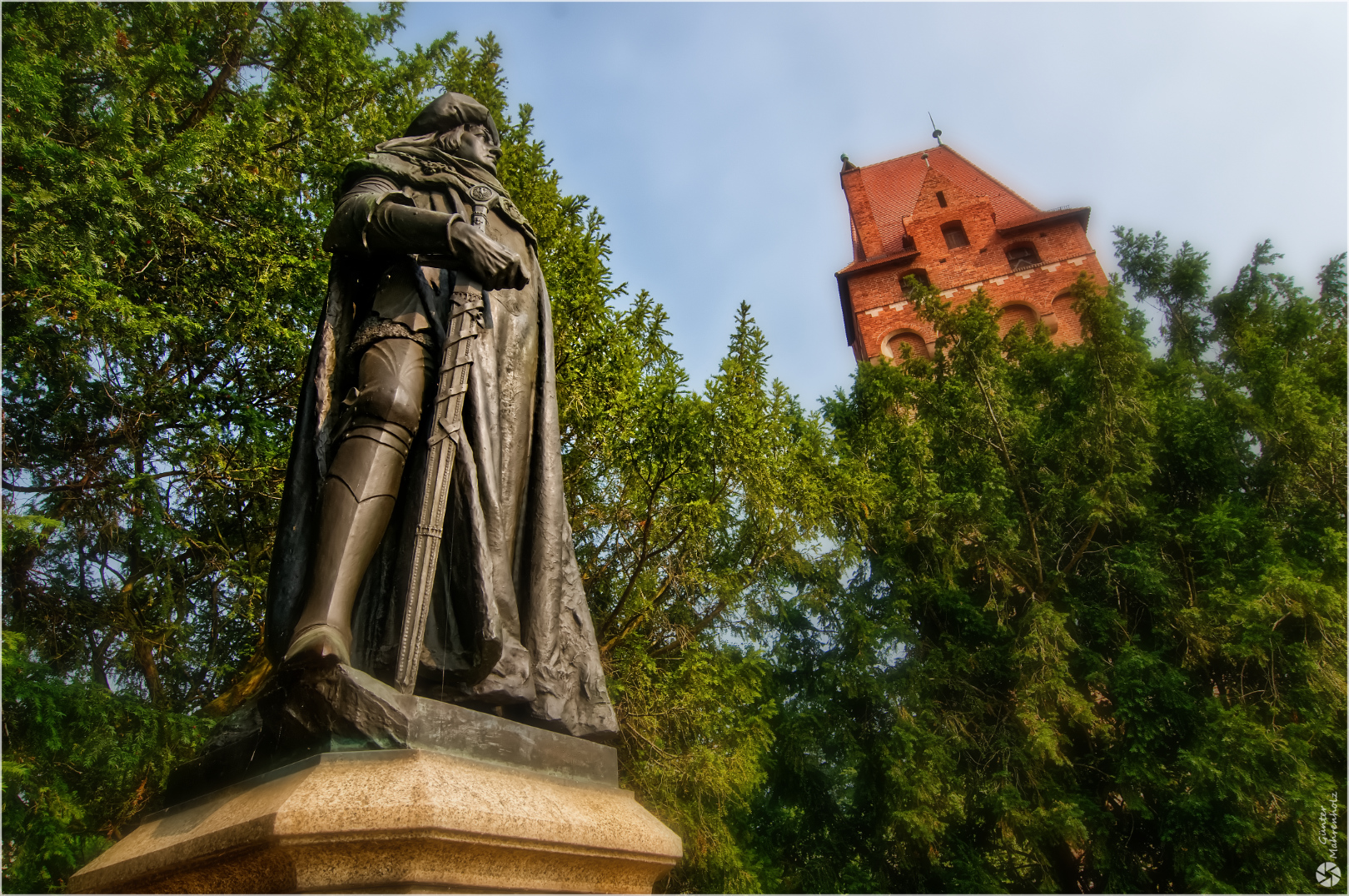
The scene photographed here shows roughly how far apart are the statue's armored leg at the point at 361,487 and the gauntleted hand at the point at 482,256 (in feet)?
0.93

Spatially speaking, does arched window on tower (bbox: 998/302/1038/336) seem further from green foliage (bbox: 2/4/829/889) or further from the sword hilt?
the sword hilt

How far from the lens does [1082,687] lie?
39.2 feet

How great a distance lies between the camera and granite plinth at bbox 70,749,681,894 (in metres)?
1.70

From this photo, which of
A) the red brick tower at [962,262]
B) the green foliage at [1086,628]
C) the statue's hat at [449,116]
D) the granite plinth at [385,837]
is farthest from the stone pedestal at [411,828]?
the red brick tower at [962,262]

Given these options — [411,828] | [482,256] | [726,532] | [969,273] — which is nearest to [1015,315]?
[969,273]

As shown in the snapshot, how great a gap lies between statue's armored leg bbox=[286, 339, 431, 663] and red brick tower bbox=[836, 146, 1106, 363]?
2410cm

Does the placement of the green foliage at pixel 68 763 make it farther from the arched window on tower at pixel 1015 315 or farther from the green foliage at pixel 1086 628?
the arched window on tower at pixel 1015 315

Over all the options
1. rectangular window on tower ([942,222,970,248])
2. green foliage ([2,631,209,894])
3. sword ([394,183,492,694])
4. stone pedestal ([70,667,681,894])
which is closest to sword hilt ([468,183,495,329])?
sword ([394,183,492,694])

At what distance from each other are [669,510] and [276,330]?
4.32 metres

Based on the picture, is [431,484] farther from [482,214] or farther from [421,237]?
[482,214]

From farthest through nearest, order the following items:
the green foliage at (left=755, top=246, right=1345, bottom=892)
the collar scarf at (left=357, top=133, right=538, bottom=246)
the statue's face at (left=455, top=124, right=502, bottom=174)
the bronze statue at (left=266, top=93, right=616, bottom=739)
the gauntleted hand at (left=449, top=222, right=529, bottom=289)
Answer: the green foliage at (left=755, top=246, right=1345, bottom=892) → the statue's face at (left=455, top=124, right=502, bottom=174) → the collar scarf at (left=357, top=133, right=538, bottom=246) → the gauntleted hand at (left=449, top=222, right=529, bottom=289) → the bronze statue at (left=266, top=93, right=616, bottom=739)

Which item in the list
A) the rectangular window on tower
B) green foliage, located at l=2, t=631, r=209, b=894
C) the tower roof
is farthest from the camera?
the tower roof

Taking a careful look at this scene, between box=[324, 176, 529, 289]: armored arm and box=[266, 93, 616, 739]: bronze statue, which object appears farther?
box=[324, 176, 529, 289]: armored arm

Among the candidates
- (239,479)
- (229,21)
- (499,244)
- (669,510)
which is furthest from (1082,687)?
(229,21)
